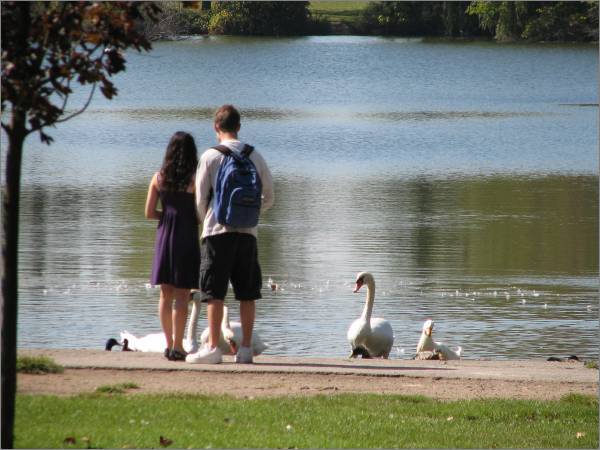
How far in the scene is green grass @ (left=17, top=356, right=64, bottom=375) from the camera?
8555 millimetres

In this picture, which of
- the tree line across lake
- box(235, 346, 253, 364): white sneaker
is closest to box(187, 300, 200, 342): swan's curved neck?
box(235, 346, 253, 364): white sneaker

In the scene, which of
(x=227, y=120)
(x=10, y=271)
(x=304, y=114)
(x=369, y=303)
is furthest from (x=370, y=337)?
(x=304, y=114)

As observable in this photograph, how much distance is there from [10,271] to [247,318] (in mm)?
3134

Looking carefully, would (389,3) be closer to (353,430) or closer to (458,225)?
(458,225)

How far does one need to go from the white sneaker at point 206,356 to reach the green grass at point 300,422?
1.07m

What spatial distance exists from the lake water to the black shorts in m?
2.74

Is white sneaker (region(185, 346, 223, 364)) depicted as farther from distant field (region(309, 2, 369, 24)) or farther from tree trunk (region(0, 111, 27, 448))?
distant field (region(309, 2, 369, 24))

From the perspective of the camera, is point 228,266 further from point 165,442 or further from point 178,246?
point 165,442

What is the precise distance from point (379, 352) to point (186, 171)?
3.21 m

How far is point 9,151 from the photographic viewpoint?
6.26 meters

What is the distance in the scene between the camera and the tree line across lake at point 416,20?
231 ft

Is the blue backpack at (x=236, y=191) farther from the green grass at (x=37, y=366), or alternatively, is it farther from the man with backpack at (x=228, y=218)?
the green grass at (x=37, y=366)

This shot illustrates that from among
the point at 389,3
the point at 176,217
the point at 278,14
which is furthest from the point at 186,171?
the point at 389,3

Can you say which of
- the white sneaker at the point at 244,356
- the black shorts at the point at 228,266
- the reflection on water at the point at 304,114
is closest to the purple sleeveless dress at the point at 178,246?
the black shorts at the point at 228,266
